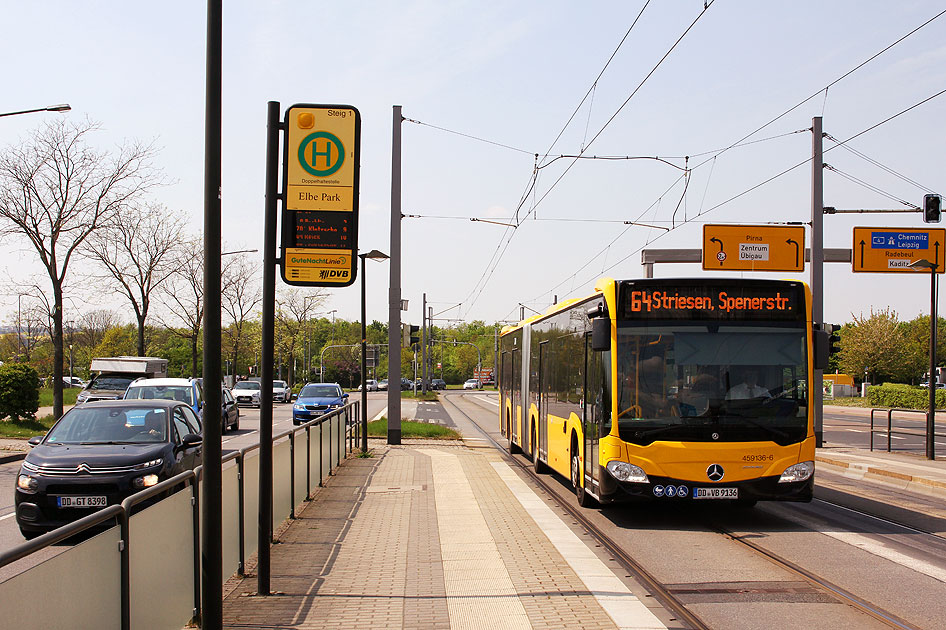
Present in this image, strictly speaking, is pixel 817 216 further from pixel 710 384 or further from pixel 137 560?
pixel 137 560

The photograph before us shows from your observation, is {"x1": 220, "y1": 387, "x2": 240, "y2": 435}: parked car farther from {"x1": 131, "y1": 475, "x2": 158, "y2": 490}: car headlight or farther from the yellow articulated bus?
the yellow articulated bus

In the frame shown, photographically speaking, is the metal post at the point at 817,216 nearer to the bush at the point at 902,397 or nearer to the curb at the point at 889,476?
the curb at the point at 889,476

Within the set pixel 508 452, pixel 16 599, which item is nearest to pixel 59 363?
pixel 508 452

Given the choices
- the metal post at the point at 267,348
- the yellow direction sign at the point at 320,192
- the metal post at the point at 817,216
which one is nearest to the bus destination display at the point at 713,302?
the yellow direction sign at the point at 320,192

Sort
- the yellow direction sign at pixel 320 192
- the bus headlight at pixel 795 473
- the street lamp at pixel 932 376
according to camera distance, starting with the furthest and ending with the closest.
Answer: the street lamp at pixel 932 376
the bus headlight at pixel 795 473
the yellow direction sign at pixel 320 192

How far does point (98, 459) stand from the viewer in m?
9.99

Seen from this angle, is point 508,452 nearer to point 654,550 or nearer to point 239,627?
point 654,550

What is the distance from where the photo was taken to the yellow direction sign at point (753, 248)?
2647cm

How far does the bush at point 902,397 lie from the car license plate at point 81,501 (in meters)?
39.2

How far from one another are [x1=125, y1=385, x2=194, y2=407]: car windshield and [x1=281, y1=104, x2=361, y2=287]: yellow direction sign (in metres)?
16.0

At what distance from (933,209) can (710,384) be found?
515 inches

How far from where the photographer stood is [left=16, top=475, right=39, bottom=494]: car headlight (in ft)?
31.6

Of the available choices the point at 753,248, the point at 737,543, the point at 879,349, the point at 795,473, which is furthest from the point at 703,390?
the point at 879,349

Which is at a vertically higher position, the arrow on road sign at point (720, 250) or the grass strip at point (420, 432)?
the arrow on road sign at point (720, 250)
